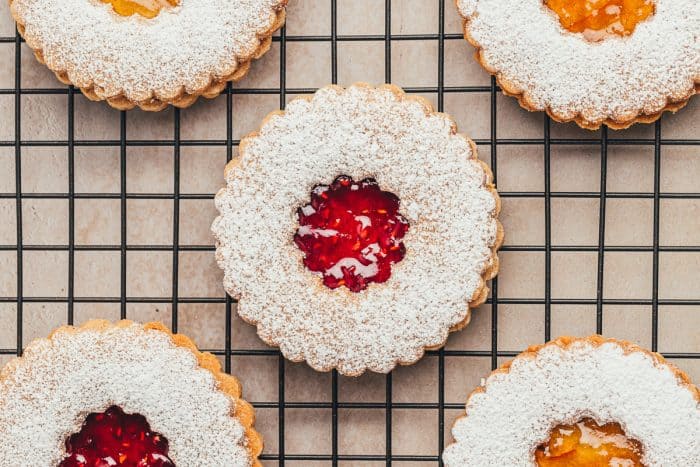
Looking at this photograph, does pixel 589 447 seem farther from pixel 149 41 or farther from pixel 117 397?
pixel 149 41

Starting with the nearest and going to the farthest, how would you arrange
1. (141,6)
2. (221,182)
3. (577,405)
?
(577,405), (141,6), (221,182)

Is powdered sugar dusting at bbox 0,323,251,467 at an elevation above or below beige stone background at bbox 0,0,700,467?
below

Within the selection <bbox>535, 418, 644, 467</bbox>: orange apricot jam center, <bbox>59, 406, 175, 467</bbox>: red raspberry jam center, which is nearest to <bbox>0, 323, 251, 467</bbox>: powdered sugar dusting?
<bbox>59, 406, 175, 467</bbox>: red raspberry jam center

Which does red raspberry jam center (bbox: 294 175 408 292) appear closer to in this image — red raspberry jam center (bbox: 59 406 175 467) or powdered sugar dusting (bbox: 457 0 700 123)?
powdered sugar dusting (bbox: 457 0 700 123)

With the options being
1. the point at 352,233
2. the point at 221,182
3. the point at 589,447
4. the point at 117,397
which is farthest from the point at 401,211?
the point at 117,397

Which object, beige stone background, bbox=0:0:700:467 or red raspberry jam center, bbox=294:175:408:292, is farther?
beige stone background, bbox=0:0:700:467

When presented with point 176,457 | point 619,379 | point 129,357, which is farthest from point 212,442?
point 619,379
